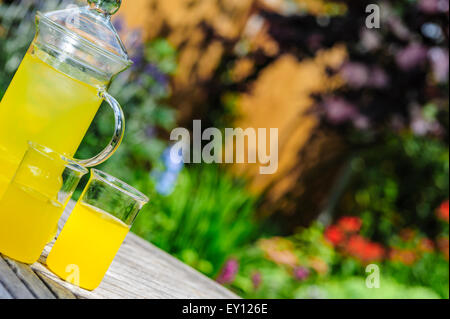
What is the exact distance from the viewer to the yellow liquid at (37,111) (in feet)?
3.45

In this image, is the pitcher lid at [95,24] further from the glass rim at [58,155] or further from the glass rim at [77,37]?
the glass rim at [58,155]

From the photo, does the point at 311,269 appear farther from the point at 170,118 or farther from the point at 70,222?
the point at 70,222

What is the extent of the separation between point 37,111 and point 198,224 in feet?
8.45

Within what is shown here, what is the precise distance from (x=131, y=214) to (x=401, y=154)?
16.3 feet

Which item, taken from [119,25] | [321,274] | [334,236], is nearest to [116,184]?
[119,25]

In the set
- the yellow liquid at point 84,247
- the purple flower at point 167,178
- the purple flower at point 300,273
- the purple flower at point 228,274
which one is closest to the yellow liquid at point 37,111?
the yellow liquid at point 84,247

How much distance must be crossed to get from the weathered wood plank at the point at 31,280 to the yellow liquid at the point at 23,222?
17mm

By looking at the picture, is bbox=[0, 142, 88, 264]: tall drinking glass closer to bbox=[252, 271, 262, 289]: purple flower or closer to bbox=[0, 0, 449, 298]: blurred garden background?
bbox=[0, 0, 449, 298]: blurred garden background

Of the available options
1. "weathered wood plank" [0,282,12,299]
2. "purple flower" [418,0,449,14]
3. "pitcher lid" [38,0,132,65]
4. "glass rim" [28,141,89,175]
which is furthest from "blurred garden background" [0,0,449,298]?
"weathered wood plank" [0,282,12,299]

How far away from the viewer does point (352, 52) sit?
A: 15.6 feet

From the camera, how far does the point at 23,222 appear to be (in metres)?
0.99

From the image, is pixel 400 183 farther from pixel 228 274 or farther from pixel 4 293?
pixel 4 293

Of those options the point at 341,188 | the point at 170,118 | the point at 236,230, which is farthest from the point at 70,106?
the point at 341,188

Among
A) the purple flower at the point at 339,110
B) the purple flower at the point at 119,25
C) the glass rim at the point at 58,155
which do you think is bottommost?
the glass rim at the point at 58,155
